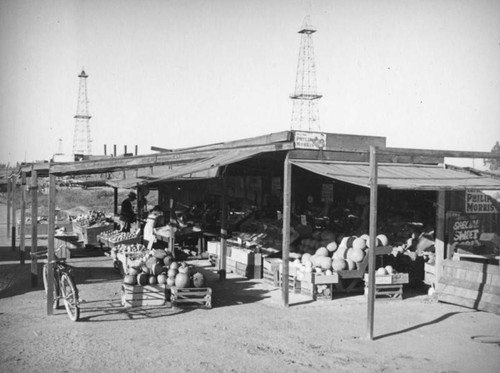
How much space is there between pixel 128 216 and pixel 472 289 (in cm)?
1176

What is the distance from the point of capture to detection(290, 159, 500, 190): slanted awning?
857cm

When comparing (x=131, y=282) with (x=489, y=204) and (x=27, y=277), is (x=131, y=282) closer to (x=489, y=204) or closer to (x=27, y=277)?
(x=27, y=277)

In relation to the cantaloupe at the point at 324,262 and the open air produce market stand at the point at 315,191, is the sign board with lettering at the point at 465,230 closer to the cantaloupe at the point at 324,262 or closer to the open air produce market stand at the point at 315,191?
the open air produce market stand at the point at 315,191

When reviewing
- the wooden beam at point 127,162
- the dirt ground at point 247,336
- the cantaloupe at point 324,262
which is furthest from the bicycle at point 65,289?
the cantaloupe at point 324,262

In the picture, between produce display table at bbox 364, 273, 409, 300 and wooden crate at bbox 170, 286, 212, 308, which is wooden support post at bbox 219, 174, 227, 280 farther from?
produce display table at bbox 364, 273, 409, 300

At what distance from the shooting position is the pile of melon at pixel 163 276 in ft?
29.8

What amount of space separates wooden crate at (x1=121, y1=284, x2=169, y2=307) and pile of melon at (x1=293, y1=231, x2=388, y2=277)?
299 cm

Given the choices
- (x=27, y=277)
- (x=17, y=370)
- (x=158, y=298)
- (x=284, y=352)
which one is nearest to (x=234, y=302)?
(x=158, y=298)

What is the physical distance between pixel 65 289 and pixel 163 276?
176cm

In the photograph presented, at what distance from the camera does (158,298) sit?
9.14 meters

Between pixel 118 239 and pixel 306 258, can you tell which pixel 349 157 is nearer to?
pixel 306 258

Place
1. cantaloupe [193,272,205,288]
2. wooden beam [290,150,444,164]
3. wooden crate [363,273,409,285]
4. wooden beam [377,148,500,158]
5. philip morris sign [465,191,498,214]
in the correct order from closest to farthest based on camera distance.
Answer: wooden beam [377,148,500,158]
cantaloupe [193,272,205,288]
wooden beam [290,150,444,164]
wooden crate [363,273,409,285]
philip morris sign [465,191,498,214]

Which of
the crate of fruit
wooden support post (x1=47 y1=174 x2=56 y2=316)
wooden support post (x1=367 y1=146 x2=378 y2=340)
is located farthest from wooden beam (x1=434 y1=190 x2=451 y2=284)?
the crate of fruit

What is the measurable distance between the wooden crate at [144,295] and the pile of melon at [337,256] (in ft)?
9.80
